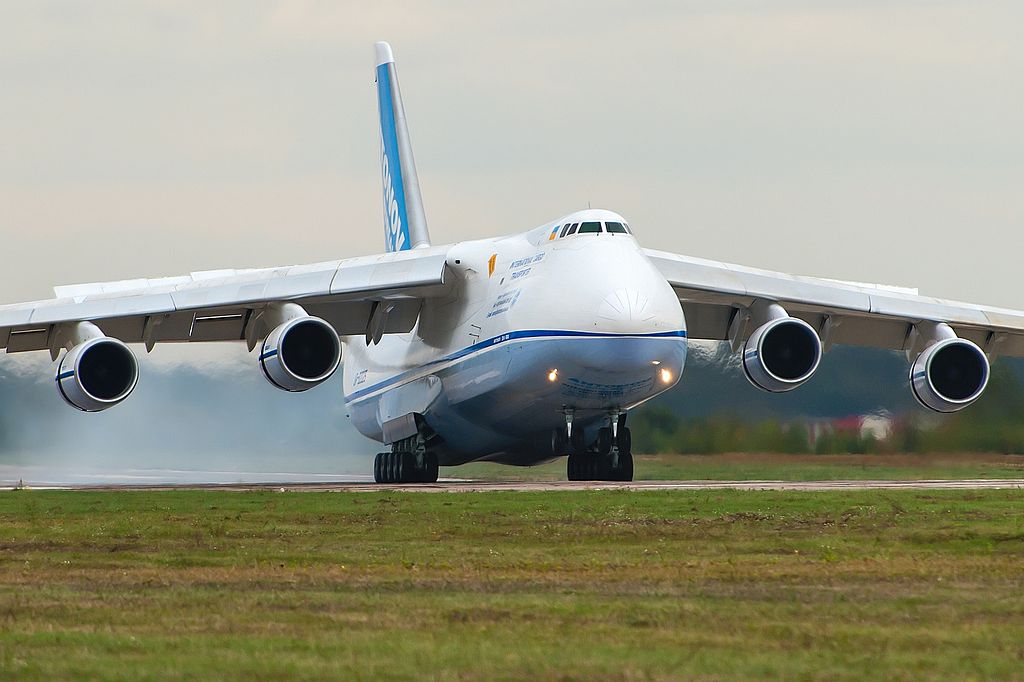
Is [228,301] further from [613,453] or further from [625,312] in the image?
[625,312]

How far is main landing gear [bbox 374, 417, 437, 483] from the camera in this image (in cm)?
2716

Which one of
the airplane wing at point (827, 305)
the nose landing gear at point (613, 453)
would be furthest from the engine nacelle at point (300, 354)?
the airplane wing at point (827, 305)

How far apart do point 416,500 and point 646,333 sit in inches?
209

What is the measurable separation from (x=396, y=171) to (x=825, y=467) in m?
11.2

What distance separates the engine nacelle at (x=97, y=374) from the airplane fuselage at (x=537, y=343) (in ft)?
16.1

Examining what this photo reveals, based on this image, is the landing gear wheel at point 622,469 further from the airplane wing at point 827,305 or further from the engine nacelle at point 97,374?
the engine nacelle at point 97,374

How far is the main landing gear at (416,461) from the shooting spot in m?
27.2

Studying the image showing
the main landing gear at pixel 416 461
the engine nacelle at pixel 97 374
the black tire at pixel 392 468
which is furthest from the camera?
the black tire at pixel 392 468

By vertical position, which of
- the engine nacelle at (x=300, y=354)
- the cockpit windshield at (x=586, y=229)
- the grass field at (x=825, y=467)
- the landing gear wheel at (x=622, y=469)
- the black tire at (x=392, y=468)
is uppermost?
the cockpit windshield at (x=586, y=229)

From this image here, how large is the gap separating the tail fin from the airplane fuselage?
4519 millimetres

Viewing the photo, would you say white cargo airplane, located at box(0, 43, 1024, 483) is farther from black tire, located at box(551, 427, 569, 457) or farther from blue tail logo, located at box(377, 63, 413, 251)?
blue tail logo, located at box(377, 63, 413, 251)

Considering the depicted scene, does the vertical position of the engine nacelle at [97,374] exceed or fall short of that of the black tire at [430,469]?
it exceeds it

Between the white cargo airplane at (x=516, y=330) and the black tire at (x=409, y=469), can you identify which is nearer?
the white cargo airplane at (x=516, y=330)

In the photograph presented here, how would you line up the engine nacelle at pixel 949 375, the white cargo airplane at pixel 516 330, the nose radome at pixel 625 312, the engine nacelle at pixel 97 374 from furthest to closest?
the engine nacelle at pixel 949 375
the engine nacelle at pixel 97 374
the white cargo airplane at pixel 516 330
the nose radome at pixel 625 312
